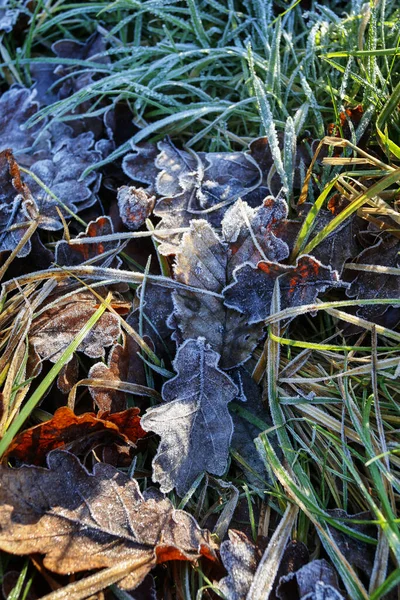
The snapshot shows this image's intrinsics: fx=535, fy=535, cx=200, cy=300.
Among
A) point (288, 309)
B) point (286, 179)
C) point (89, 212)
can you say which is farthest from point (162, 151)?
point (288, 309)

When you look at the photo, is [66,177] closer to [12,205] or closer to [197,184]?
[12,205]

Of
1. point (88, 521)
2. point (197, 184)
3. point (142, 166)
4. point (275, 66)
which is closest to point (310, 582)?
point (88, 521)

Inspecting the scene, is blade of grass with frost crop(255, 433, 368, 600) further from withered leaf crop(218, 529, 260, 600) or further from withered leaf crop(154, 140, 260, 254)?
withered leaf crop(154, 140, 260, 254)

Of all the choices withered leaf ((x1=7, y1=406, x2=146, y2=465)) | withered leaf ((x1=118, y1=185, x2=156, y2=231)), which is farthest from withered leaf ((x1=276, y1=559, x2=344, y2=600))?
withered leaf ((x1=118, y1=185, x2=156, y2=231))

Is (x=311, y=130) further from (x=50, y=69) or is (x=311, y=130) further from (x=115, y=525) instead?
(x=115, y=525)

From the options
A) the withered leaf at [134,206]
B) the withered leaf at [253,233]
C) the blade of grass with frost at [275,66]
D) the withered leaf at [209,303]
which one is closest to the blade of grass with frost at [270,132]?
the withered leaf at [253,233]

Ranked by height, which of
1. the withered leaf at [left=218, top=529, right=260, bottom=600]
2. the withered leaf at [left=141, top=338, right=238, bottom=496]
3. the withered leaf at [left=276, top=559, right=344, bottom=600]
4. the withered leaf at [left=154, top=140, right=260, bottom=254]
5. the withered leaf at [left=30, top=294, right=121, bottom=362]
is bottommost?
the withered leaf at [left=276, top=559, right=344, bottom=600]
